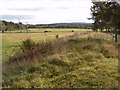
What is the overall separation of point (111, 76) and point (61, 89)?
246 cm

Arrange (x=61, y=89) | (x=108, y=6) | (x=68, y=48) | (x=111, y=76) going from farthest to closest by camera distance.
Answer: (x=108, y=6)
(x=68, y=48)
(x=111, y=76)
(x=61, y=89)

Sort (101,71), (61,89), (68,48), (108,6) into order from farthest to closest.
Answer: (108,6) → (68,48) → (101,71) → (61,89)

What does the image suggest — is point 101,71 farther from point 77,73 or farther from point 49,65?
point 49,65

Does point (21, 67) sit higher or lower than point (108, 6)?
lower

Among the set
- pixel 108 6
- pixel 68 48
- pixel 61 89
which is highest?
pixel 108 6

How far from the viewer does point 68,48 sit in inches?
402

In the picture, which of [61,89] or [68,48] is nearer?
[61,89]

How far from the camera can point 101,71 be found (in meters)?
6.15

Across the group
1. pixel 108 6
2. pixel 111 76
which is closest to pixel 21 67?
pixel 111 76

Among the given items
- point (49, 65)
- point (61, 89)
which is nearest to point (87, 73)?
point (61, 89)

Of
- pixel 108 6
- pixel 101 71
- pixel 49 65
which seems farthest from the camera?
pixel 108 6

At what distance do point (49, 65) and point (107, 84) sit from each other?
3259mm

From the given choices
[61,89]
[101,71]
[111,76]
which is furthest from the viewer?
[101,71]

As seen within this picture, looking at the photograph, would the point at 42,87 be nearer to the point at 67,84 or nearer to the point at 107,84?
the point at 67,84
